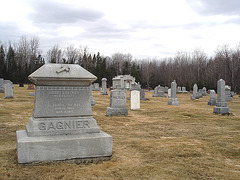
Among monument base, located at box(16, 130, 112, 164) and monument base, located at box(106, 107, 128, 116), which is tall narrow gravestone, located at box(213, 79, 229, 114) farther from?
monument base, located at box(16, 130, 112, 164)

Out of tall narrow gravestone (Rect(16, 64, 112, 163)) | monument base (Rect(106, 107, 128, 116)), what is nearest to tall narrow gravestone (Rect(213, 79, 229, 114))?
monument base (Rect(106, 107, 128, 116))

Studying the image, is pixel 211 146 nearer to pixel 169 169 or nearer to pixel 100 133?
pixel 169 169

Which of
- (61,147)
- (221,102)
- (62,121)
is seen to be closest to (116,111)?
(221,102)

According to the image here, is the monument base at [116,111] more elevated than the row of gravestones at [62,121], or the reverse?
the row of gravestones at [62,121]

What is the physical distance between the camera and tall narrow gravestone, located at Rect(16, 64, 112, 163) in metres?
4.27

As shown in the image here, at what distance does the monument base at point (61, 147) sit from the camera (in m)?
4.09

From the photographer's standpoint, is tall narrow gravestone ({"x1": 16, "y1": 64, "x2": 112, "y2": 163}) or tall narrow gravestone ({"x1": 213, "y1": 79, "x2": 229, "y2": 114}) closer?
tall narrow gravestone ({"x1": 16, "y1": 64, "x2": 112, "y2": 163})

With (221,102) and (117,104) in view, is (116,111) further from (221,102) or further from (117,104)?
(221,102)

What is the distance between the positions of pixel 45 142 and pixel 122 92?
871cm

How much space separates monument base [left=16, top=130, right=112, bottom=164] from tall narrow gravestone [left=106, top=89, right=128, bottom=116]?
24.5ft

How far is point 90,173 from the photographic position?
3865 millimetres

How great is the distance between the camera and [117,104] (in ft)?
41.0

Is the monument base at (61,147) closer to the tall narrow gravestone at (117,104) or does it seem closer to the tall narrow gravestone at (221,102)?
the tall narrow gravestone at (117,104)

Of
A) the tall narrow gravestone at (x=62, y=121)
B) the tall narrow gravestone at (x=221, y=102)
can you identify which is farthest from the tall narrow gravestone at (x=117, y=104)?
the tall narrow gravestone at (x=62, y=121)
